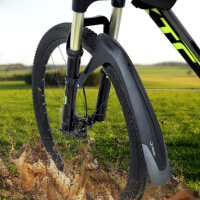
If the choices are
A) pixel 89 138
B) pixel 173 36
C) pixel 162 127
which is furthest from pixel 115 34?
pixel 162 127

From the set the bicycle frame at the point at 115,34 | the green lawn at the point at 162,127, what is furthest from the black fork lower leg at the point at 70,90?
the green lawn at the point at 162,127

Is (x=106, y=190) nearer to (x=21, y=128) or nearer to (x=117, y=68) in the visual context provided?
(x=117, y=68)

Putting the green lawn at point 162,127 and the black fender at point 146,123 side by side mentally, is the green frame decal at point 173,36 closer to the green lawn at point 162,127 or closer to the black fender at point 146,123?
the black fender at point 146,123

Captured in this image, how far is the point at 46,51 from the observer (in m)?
1.95

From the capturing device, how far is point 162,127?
141 inches

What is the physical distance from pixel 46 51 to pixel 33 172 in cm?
111

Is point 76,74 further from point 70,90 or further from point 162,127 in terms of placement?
point 162,127

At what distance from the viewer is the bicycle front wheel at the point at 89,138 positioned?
1232mm

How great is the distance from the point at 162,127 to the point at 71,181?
1.81 meters

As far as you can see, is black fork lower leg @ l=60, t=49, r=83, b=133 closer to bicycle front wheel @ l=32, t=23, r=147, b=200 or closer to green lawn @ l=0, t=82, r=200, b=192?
bicycle front wheel @ l=32, t=23, r=147, b=200

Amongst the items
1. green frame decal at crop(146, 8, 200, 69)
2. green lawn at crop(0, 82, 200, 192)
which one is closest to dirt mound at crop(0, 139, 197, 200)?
green lawn at crop(0, 82, 200, 192)

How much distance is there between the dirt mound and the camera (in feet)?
6.84

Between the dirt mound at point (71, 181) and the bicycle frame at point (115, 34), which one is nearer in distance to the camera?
the bicycle frame at point (115, 34)

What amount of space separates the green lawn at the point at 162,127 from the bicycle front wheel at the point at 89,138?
0.16ft
